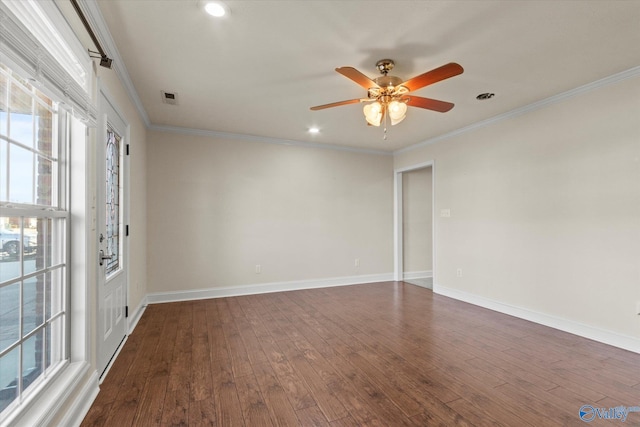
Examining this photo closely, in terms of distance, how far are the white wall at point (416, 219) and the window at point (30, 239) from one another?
17.4 feet

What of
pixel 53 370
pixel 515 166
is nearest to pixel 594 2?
pixel 515 166

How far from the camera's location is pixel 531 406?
1918 millimetres

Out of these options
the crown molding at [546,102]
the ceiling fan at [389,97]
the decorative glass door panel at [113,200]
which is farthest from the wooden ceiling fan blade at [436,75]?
the decorative glass door panel at [113,200]

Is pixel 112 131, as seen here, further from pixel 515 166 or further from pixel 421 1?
pixel 515 166

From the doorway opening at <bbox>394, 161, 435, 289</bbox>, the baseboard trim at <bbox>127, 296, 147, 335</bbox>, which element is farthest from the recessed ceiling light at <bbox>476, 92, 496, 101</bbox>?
the baseboard trim at <bbox>127, 296, 147, 335</bbox>

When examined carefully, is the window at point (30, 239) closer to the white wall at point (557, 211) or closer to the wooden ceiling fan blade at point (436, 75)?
the wooden ceiling fan blade at point (436, 75)

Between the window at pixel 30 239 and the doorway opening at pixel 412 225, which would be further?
the doorway opening at pixel 412 225

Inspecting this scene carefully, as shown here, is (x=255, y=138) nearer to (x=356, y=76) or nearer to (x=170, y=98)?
(x=170, y=98)

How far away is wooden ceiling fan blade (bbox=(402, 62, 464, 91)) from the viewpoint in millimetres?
2009

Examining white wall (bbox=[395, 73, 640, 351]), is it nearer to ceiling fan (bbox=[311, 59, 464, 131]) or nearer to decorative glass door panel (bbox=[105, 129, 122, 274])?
ceiling fan (bbox=[311, 59, 464, 131])

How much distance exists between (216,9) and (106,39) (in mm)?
938
